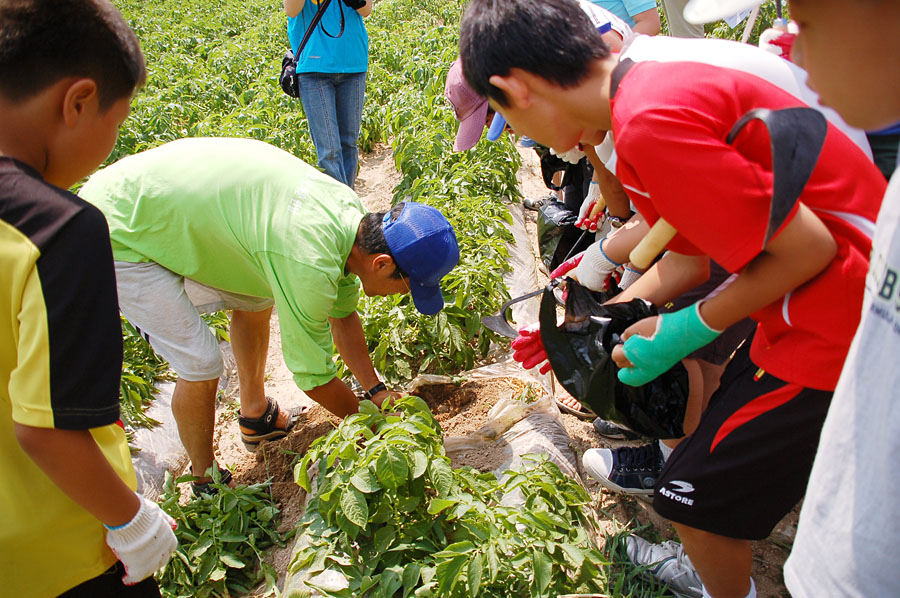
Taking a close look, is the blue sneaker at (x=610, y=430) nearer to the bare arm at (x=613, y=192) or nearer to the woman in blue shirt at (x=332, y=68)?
the bare arm at (x=613, y=192)

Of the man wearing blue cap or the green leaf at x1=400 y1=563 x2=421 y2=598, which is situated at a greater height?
the man wearing blue cap

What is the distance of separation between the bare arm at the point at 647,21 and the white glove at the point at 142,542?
9.93 feet

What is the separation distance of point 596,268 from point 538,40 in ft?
3.22

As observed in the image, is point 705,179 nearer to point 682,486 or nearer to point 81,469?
point 682,486

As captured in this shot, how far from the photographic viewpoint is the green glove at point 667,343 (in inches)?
52.2

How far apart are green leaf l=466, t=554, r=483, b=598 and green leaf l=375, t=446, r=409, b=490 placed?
1.05ft

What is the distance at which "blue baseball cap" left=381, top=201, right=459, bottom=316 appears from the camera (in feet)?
7.07

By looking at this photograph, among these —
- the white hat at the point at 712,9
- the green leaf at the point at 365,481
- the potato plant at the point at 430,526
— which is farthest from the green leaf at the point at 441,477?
the white hat at the point at 712,9

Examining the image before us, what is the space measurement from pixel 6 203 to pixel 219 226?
46.4 inches

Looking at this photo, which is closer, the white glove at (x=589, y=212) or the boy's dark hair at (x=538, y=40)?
the boy's dark hair at (x=538, y=40)

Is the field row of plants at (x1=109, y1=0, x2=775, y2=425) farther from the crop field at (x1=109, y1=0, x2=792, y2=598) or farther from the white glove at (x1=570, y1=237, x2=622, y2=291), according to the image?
the white glove at (x1=570, y1=237, x2=622, y2=291)

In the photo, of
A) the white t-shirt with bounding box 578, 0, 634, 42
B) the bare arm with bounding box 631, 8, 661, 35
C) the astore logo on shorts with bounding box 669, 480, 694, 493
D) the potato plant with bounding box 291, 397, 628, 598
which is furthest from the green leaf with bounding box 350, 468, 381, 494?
the bare arm with bounding box 631, 8, 661, 35

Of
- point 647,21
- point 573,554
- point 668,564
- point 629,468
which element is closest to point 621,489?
point 629,468

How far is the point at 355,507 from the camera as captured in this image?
1826 mm
